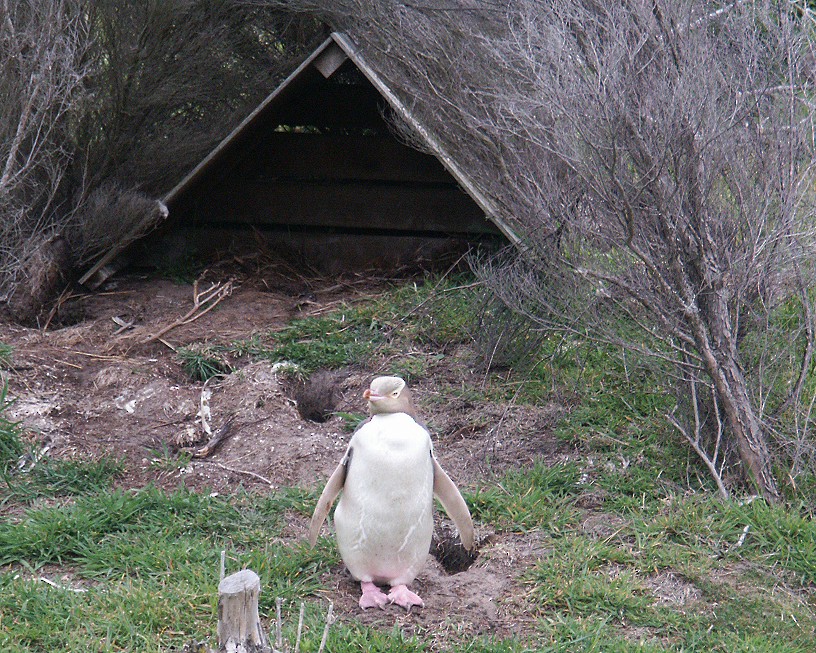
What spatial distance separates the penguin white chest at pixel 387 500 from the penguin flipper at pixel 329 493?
4 centimetres

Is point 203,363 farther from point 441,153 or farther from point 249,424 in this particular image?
point 441,153

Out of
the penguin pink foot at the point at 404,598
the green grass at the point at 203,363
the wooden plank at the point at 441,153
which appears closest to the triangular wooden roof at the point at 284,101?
the wooden plank at the point at 441,153

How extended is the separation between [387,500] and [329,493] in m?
0.30

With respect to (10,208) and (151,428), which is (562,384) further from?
(10,208)

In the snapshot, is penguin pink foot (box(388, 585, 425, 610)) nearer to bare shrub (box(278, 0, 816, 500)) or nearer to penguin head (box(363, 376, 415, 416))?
penguin head (box(363, 376, 415, 416))

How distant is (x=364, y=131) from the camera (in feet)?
24.1

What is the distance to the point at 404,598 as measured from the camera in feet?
11.5

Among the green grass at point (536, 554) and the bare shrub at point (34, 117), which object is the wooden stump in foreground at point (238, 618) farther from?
the bare shrub at point (34, 117)

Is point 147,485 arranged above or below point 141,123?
below

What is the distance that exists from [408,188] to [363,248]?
0.61m

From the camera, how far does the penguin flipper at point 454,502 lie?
3617 mm

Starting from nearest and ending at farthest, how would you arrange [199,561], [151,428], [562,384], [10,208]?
1. [199,561]
2. [151,428]
3. [562,384]
4. [10,208]

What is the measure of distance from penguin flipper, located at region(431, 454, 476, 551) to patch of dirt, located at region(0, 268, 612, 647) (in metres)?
0.21

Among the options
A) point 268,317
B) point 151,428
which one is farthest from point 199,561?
point 268,317
